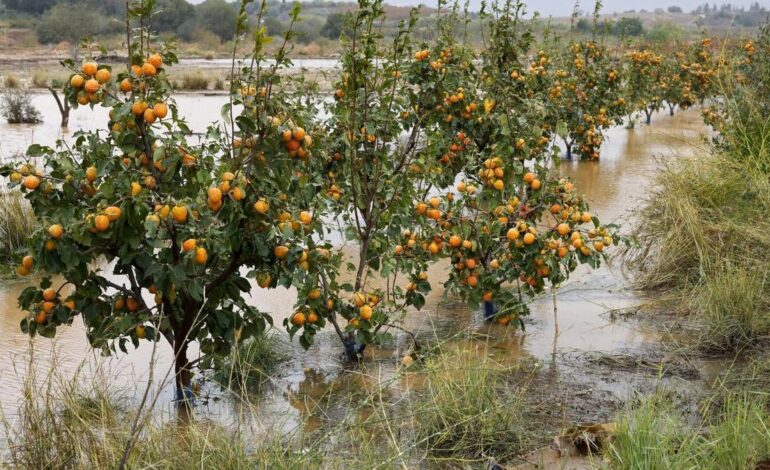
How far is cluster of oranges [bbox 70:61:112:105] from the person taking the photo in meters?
3.88

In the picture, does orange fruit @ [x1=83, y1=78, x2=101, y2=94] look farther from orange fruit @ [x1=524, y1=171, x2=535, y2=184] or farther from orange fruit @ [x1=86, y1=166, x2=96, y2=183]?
orange fruit @ [x1=524, y1=171, x2=535, y2=184]

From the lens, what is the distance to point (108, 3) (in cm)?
5659

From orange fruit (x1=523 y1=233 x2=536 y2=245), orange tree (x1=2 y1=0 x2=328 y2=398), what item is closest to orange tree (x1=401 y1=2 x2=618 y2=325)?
orange fruit (x1=523 y1=233 x2=536 y2=245)

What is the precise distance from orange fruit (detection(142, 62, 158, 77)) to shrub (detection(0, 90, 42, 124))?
13.5 metres

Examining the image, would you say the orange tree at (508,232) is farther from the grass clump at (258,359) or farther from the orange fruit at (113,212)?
the orange fruit at (113,212)

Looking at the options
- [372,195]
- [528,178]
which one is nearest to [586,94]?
[528,178]

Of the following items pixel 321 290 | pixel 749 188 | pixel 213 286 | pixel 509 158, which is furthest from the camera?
pixel 749 188

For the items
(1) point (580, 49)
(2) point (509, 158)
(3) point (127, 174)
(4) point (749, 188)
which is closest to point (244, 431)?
(3) point (127, 174)

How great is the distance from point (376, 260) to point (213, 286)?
143 centimetres

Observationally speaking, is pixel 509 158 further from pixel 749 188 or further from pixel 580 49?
pixel 580 49

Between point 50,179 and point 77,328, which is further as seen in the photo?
point 77,328

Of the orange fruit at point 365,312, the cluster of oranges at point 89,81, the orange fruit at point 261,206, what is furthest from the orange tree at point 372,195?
the cluster of oranges at point 89,81

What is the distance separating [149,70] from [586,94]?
9703 mm

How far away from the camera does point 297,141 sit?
13.4 ft
